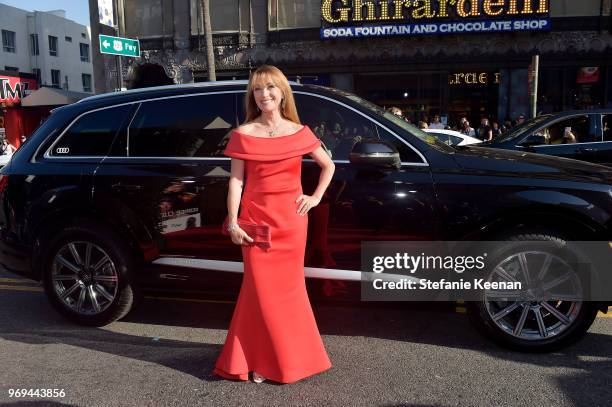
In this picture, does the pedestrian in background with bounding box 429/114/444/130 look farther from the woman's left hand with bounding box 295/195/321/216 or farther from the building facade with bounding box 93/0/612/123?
the woman's left hand with bounding box 295/195/321/216

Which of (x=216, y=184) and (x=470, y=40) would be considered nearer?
(x=216, y=184)

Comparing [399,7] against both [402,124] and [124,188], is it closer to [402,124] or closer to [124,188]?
[402,124]

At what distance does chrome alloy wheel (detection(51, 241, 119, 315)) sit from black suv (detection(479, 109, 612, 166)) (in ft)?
21.1

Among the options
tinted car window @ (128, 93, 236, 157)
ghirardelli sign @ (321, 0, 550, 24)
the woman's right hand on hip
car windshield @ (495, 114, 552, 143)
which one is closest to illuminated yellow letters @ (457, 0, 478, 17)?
ghirardelli sign @ (321, 0, 550, 24)

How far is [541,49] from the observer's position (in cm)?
1819

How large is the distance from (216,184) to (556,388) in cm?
253

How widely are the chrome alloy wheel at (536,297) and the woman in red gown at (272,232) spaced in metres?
1.27

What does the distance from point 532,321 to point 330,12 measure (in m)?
17.0

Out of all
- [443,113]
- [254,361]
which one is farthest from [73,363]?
Result: [443,113]

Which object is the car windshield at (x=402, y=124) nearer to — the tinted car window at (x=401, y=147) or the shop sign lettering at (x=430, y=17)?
the tinted car window at (x=401, y=147)

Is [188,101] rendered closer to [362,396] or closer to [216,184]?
[216,184]

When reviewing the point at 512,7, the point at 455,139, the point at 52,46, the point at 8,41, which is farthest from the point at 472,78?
the point at 52,46

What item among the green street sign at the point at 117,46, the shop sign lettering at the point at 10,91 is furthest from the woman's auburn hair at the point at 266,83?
the shop sign lettering at the point at 10,91

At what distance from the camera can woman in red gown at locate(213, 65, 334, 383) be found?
9.81 feet
